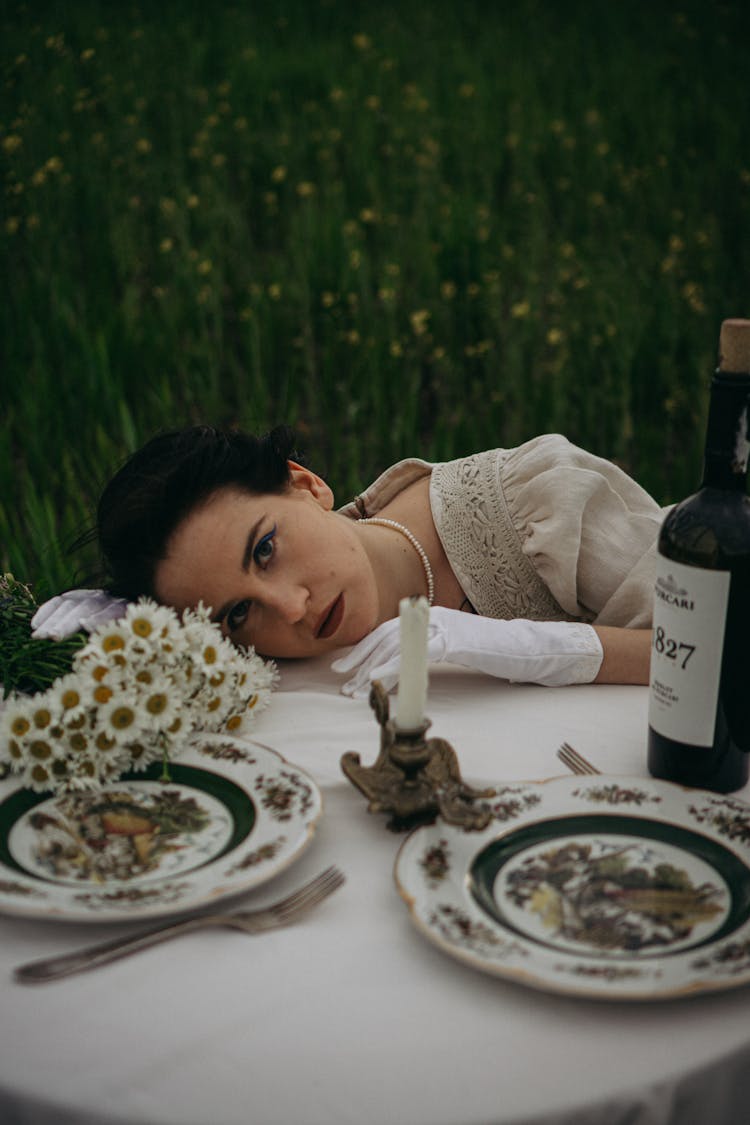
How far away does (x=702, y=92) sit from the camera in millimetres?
5098

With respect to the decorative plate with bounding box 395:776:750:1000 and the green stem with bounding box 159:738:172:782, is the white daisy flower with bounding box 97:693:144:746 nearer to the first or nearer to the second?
the green stem with bounding box 159:738:172:782

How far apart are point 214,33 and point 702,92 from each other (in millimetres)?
2696

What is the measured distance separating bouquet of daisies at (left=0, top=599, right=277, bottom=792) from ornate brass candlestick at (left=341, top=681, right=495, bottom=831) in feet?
0.67

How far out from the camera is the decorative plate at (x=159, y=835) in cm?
84

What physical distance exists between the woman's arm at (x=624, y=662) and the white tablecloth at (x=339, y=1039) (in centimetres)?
54

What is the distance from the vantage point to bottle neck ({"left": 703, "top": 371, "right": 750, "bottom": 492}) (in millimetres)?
902

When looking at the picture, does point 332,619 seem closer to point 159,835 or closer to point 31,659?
point 31,659

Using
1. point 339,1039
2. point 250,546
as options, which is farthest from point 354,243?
point 339,1039

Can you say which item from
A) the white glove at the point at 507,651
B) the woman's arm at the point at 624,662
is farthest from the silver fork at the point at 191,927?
the woman's arm at the point at 624,662

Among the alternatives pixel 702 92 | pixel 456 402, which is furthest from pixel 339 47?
pixel 456 402

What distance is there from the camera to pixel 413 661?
86 cm

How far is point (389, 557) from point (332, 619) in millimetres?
248

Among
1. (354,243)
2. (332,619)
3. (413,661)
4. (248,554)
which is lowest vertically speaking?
(332,619)

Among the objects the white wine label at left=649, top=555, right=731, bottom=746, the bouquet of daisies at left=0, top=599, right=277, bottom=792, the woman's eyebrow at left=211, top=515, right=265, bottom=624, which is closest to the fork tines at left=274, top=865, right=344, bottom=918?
the bouquet of daisies at left=0, top=599, right=277, bottom=792
